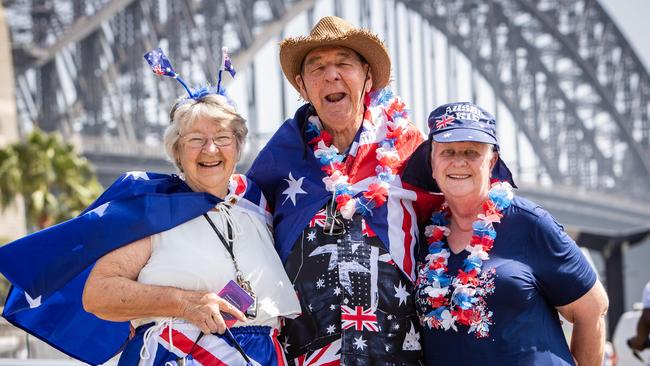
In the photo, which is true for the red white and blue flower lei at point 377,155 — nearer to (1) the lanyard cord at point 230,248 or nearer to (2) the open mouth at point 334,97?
(2) the open mouth at point 334,97

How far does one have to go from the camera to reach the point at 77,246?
3482 mm

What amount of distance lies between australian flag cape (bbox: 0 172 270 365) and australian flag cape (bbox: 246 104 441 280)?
0.27m

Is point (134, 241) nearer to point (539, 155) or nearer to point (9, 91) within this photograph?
point (9, 91)

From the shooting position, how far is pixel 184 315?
342 centimetres

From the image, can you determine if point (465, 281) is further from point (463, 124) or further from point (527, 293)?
point (463, 124)

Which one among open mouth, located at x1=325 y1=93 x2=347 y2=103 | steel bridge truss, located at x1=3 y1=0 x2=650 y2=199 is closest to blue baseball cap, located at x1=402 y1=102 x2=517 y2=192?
open mouth, located at x1=325 y1=93 x2=347 y2=103

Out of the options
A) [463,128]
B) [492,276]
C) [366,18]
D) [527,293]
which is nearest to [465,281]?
[492,276]

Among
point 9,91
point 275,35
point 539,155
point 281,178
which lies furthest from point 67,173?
point 539,155

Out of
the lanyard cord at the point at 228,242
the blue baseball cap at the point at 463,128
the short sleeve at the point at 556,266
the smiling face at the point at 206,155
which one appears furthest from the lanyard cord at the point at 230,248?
the short sleeve at the point at 556,266

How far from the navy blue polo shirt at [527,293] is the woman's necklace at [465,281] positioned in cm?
3

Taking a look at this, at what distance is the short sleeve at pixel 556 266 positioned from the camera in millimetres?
3627

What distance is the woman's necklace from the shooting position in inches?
143

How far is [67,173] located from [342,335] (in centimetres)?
1838

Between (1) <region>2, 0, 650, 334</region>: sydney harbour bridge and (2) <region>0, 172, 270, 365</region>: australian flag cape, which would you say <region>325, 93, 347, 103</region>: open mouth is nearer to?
(2) <region>0, 172, 270, 365</region>: australian flag cape
